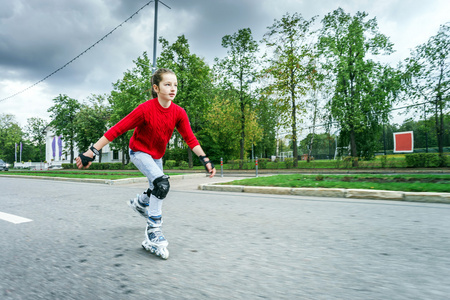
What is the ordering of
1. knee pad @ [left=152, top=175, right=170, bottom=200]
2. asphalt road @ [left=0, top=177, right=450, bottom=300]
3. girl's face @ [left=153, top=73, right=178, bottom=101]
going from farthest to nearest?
girl's face @ [left=153, top=73, right=178, bottom=101], knee pad @ [left=152, top=175, right=170, bottom=200], asphalt road @ [left=0, top=177, right=450, bottom=300]

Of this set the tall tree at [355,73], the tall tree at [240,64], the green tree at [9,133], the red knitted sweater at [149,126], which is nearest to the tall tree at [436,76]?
the tall tree at [355,73]

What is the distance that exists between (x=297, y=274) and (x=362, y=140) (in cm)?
2978

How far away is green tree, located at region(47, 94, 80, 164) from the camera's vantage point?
40.2m

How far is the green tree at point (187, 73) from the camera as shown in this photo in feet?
90.0

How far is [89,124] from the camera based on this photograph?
124 feet

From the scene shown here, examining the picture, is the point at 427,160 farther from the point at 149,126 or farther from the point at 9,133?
the point at 9,133

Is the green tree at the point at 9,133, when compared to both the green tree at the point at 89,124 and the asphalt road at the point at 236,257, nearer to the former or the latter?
the green tree at the point at 89,124

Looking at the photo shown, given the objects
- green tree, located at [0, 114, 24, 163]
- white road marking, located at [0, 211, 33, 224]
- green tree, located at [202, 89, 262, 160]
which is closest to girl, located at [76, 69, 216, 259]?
white road marking, located at [0, 211, 33, 224]

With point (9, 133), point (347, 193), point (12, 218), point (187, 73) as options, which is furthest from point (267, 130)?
point (9, 133)

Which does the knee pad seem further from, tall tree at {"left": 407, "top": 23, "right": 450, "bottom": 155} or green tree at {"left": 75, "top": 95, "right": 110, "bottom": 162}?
green tree at {"left": 75, "top": 95, "right": 110, "bottom": 162}

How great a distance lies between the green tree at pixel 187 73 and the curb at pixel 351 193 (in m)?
20.3

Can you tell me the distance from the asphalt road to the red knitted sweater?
1.06 meters

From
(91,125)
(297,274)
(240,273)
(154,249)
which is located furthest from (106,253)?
(91,125)

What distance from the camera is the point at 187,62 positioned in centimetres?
2909
